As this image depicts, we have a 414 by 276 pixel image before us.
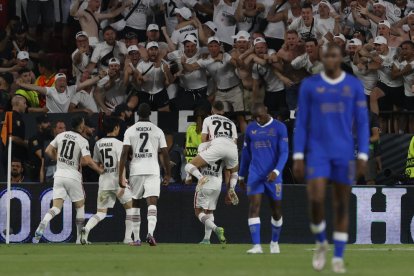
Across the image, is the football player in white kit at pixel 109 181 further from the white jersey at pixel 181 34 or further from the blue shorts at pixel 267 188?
the blue shorts at pixel 267 188

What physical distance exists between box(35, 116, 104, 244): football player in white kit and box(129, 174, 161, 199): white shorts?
4.09 ft

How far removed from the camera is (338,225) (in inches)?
525

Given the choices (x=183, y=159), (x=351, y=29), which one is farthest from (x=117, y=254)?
(x=351, y=29)

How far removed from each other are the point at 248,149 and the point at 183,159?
5.95 meters

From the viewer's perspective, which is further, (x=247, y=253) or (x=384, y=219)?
(x=384, y=219)

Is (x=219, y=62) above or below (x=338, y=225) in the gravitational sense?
above

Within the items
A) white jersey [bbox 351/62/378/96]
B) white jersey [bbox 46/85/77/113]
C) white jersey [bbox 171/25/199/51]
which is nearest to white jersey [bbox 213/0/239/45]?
white jersey [bbox 171/25/199/51]

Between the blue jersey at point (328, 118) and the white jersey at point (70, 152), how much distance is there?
964cm

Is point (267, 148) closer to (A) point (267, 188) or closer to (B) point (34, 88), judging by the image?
(A) point (267, 188)

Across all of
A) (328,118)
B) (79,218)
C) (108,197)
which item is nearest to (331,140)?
(328,118)

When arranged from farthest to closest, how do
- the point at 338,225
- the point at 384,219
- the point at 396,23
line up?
1. the point at 396,23
2. the point at 384,219
3. the point at 338,225

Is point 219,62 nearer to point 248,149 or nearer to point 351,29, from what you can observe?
point 351,29

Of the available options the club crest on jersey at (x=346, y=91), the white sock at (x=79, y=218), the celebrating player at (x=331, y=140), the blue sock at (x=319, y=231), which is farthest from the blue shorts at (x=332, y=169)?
the white sock at (x=79, y=218)

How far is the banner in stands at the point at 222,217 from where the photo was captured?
24188 mm
